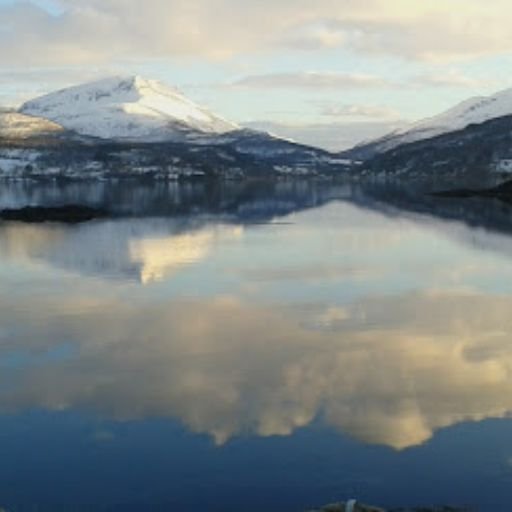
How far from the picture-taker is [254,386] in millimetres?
23594

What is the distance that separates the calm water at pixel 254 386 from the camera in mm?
17047

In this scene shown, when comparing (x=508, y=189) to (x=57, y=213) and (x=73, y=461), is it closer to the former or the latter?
(x=57, y=213)

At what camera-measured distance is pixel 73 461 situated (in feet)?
59.8

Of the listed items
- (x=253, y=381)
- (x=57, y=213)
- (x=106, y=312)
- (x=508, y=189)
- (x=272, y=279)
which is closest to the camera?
(x=253, y=381)

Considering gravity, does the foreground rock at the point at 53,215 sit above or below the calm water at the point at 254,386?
below

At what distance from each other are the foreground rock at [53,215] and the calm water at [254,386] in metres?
40.7

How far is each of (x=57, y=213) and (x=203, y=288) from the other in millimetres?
59274

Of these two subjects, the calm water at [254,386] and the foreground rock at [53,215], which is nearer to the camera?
the calm water at [254,386]

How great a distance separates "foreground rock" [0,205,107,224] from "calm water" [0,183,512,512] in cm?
4068

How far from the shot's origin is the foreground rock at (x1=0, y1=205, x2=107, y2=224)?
92062 millimetres

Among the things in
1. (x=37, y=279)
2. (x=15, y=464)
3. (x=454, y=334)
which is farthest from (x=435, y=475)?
(x=37, y=279)

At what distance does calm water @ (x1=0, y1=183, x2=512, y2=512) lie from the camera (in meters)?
17.0

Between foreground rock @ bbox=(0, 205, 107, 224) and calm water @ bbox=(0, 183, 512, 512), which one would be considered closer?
calm water @ bbox=(0, 183, 512, 512)

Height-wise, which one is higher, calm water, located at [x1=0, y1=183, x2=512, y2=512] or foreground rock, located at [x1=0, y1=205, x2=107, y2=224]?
calm water, located at [x1=0, y1=183, x2=512, y2=512]
